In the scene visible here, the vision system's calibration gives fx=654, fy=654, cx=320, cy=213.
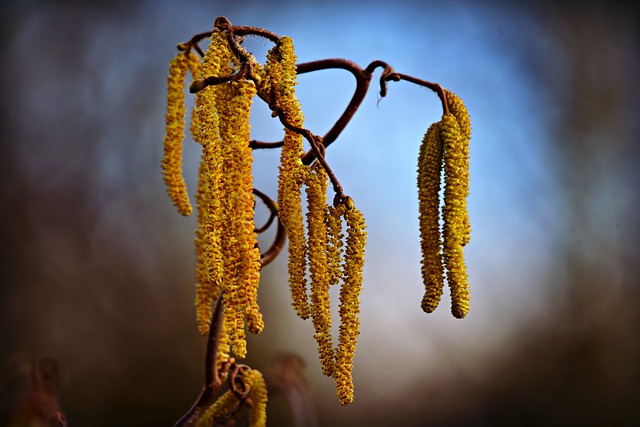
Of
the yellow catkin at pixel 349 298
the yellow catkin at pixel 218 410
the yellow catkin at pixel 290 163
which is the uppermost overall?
the yellow catkin at pixel 290 163

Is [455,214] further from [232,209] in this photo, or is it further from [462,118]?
[232,209]

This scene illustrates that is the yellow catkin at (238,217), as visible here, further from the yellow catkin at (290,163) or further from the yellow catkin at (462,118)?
the yellow catkin at (462,118)

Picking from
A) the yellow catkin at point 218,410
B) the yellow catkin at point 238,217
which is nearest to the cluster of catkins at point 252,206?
the yellow catkin at point 238,217

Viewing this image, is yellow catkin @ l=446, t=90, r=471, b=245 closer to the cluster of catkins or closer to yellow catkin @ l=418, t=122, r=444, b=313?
yellow catkin @ l=418, t=122, r=444, b=313
